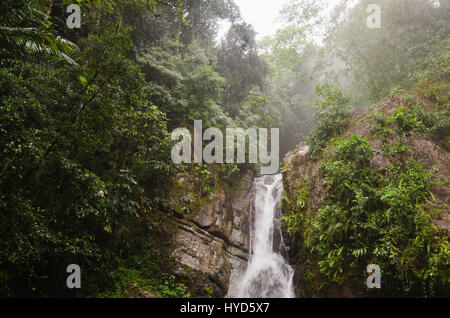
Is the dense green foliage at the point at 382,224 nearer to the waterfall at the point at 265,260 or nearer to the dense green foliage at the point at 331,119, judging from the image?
the waterfall at the point at 265,260

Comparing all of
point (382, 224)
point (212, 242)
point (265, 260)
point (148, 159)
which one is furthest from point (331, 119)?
point (148, 159)

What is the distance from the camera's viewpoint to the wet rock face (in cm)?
779

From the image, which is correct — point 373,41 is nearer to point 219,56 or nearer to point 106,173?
point 219,56

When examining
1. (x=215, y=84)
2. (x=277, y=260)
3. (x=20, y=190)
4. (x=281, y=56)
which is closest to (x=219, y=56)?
(x=215, y=84)

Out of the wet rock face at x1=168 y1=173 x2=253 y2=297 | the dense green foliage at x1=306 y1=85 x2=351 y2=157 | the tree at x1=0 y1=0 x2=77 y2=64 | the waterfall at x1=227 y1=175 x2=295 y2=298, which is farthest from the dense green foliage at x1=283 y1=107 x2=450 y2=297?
the tree at x1=0 y1=0 x2=77 y2=64

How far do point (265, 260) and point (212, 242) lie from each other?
2.65 meters

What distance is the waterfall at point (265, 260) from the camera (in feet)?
28.1

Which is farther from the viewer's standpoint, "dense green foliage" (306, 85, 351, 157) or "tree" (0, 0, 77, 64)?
"dense green foliage" (306, 85, 351, 157)

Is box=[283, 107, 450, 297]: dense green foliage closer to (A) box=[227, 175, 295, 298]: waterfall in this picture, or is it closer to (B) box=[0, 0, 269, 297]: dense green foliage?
(A) box=[227, 175, 295, 298]: waterfall

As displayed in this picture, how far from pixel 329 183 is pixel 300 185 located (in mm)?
1997

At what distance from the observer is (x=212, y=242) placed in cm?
885

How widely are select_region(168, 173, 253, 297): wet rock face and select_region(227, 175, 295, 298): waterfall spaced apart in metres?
0.41

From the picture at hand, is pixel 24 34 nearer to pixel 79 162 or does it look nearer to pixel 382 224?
pixel 79 162

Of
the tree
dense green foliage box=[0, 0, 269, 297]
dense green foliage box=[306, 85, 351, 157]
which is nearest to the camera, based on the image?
dense green foliage box=[0, 0, 269, 297]
